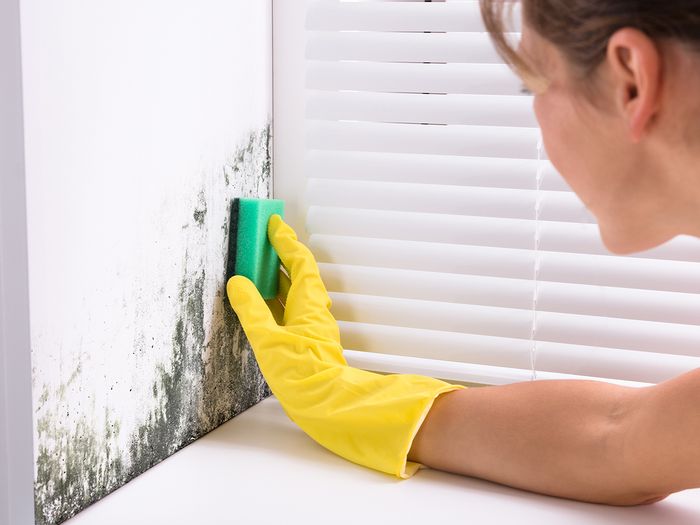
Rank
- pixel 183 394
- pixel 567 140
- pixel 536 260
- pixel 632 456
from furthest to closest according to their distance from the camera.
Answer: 1. pixel 536 260
2. pixel 183 394
3. pixel 632 456
4. pixel 567 140

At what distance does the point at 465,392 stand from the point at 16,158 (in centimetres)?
A: 56

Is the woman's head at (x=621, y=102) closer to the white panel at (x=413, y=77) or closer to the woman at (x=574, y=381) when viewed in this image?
the woman at (x=574, y=381)

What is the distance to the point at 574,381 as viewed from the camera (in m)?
0.97

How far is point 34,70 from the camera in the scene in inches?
30.0

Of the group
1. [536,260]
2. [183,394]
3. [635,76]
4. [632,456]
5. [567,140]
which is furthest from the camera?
[536,260]

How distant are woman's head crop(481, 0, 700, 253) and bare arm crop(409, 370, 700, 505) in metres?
0.27

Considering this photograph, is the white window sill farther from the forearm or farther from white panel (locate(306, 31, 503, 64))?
white panel (locate(306, 31, 503, 64))

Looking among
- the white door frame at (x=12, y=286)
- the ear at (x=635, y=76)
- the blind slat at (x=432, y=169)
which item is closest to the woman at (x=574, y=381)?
the ear at (x=635, y=76)

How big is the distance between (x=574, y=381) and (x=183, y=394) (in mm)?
468

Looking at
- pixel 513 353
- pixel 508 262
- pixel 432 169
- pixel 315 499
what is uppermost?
pixel 432 169

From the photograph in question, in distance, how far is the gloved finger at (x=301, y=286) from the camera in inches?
45.7

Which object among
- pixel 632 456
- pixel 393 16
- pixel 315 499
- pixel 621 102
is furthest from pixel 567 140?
pixel 393 16

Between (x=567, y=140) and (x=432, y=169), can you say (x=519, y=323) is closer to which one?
(x=432, y=169)

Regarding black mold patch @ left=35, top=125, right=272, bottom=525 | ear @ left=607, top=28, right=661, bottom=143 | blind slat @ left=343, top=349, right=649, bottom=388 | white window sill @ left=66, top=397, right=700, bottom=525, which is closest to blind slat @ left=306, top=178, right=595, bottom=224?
black mold patch @ left=35, top=125, right=272, bottom=525
